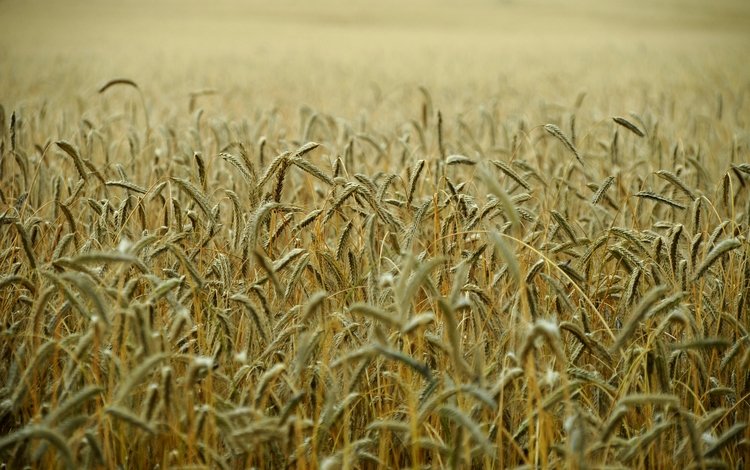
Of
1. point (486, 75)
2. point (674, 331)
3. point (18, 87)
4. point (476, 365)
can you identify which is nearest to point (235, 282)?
point (476, 365)

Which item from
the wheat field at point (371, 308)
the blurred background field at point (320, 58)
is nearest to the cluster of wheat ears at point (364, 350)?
the wheat field at point (371, 308)

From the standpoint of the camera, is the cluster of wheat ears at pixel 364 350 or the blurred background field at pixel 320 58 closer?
the cluster of wheat ears at pixel 364 350

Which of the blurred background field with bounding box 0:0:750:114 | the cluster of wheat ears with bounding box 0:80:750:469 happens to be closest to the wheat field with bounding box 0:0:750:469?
the cluster of wheat ears with bounding box 0:80:750:469

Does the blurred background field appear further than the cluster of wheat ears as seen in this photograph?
Yes

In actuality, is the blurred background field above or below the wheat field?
above

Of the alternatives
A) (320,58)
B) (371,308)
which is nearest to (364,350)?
(371,308)

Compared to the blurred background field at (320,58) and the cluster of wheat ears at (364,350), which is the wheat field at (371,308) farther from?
the blurred background field at (320,58)

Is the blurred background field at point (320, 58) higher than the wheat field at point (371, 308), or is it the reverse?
the blurred background field at point (320, 58)

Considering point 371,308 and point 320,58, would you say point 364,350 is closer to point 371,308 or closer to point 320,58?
point 371,308

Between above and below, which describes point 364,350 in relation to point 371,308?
below

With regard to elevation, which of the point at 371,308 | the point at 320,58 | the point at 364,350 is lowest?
the point at 364,350

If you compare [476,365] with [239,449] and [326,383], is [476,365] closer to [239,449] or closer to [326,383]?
[326,383]

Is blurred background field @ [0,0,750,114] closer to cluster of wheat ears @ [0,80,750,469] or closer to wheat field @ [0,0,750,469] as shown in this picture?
wheat field @ [0,0,750,469]

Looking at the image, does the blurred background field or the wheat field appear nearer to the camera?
the wheat field
